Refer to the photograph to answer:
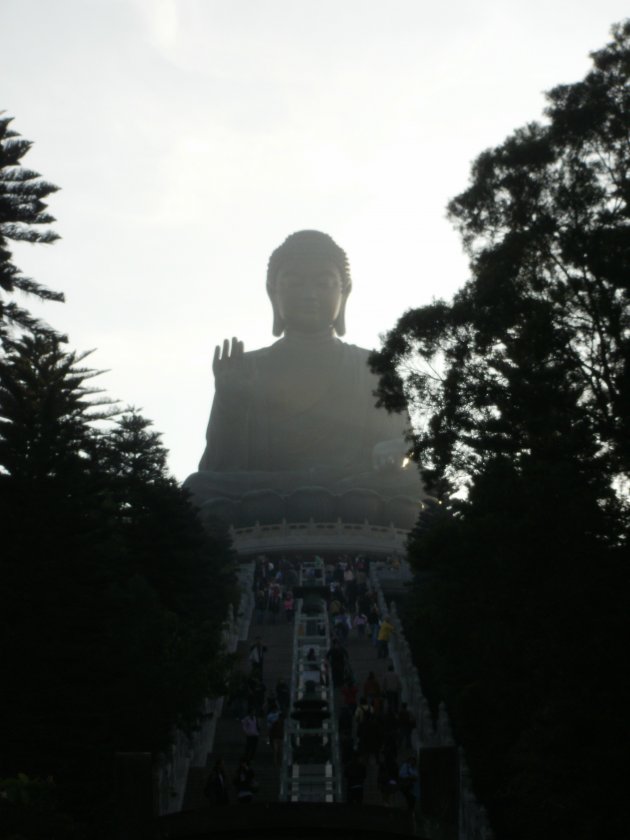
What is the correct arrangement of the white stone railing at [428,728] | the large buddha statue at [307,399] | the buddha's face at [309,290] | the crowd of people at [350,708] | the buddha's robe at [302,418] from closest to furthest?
1. the white stone railing at [428,728]
2. the crowd of people at [350,708]
3. the large buddha statue at [307,399]
4. the buddha's robe at [302,418]
5. the buddha's face at [309,290]

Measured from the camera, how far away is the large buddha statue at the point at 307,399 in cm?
4272

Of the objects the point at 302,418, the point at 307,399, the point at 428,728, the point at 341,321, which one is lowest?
the point at 428,728

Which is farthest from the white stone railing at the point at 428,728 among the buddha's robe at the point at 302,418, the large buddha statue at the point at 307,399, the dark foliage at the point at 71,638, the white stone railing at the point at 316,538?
the buddha's robe at the point at 302,418


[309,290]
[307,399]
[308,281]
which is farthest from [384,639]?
[308,281]

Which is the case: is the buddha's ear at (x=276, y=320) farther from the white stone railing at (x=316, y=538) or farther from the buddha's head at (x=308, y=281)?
the white stone railing at (x=316, y=538)

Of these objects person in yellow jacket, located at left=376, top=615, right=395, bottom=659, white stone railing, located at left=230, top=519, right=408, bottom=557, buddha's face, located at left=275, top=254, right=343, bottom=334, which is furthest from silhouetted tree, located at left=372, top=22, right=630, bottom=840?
buddha's face, located at left=275, top=254, right=343, bottom=334

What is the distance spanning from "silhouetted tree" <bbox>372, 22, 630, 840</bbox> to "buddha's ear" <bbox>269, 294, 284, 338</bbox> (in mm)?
29303

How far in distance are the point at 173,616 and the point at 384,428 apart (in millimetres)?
27746

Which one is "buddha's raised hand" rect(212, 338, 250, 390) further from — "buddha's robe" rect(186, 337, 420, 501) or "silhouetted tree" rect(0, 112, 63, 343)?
"silhouetted tree" rect(0, 112, 63, 343)

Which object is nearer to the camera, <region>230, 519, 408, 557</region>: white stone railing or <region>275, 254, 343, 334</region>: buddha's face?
<region>230, 519, 408, 557</region>: white stone railing

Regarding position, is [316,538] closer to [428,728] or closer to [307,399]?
[307,399]

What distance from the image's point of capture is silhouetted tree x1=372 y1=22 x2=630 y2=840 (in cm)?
1113

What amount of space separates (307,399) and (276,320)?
130 inches

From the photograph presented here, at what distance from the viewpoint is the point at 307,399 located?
1738 inches
